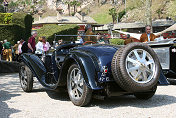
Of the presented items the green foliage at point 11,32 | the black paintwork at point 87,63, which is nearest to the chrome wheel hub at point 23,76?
the black paintwork at point 87,63

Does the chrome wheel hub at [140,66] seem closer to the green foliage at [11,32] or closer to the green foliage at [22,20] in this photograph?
the green foliage at [11,32]

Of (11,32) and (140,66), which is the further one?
(11,32)

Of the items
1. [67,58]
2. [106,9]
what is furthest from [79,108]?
[106,9]

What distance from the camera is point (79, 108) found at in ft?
16.3

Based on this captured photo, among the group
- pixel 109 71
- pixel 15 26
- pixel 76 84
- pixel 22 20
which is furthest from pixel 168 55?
pixel 22 20

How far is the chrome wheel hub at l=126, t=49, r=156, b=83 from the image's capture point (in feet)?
15.7

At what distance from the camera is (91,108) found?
495 cm

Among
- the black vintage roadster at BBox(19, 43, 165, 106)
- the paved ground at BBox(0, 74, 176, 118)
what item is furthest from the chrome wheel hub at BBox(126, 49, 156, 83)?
the paved ground at BBox(0, 74, 176, 118)

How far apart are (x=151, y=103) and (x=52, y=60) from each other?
2551 mm

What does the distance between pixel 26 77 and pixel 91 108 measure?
3043 mm

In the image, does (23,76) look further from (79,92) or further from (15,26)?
(15,26)

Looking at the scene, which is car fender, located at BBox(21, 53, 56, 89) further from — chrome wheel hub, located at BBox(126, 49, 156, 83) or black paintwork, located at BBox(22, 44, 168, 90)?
chrome wheel hub, located at BBox(126, 49, 156, 83)

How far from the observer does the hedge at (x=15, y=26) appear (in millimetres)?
23936

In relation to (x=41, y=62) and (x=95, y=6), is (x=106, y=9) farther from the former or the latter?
(x=41, y=62)
